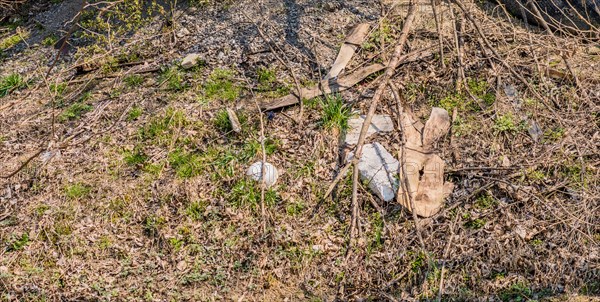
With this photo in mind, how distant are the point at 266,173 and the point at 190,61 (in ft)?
4.87

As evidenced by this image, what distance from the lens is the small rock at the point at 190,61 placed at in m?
4.75

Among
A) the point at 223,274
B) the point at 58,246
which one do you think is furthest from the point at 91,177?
the point at 223,274

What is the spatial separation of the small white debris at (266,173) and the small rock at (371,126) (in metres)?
0.61

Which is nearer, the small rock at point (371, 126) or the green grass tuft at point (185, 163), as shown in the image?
the green grass tuft at point (185, 163)

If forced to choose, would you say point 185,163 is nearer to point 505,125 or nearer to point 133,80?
point 133,80

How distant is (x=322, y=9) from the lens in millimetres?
5137

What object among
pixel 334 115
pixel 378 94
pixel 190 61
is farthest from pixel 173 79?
pixel 378 94

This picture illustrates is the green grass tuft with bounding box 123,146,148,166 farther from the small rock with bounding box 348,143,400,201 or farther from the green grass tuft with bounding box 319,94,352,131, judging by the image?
the small rock with bounding box 348,143,400,201

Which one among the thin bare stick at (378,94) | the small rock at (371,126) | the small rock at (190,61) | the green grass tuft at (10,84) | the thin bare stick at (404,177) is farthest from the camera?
the green grass tuft at (10,84)

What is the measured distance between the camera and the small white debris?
3854mm

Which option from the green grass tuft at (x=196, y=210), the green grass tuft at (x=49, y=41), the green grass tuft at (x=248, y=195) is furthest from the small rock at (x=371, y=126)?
the green grass tuft at (x=49, y=41)

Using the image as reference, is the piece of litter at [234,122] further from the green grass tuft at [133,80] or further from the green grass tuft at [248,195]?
the green grass tuft at [133,80]

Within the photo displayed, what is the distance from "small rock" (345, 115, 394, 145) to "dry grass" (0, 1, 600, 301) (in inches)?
3.9

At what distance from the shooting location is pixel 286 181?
3.93 metres
